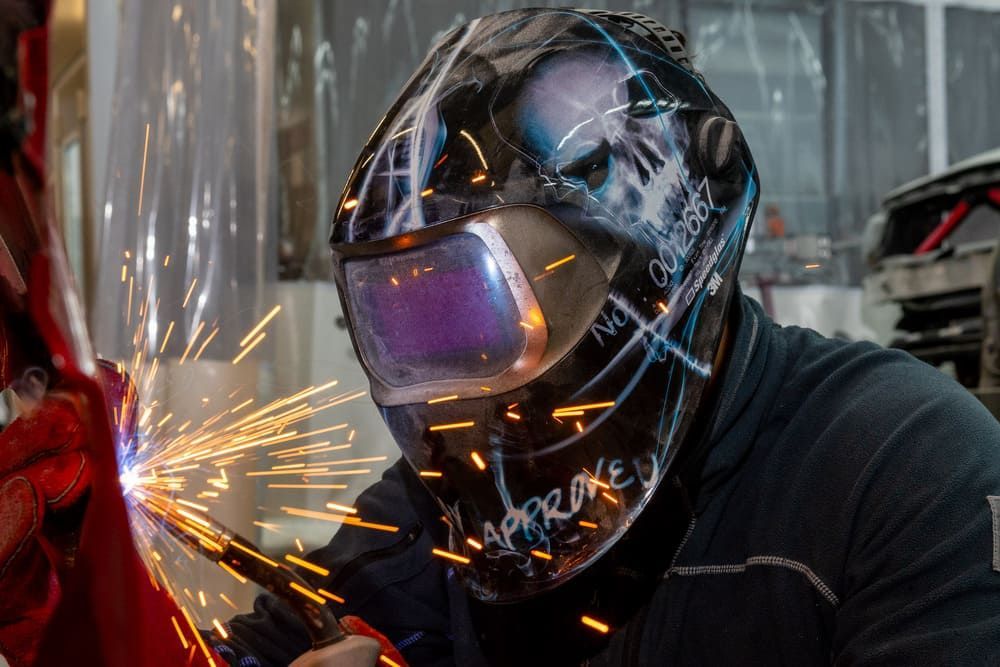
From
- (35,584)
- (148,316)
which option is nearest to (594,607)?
(35,584)

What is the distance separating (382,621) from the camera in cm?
111

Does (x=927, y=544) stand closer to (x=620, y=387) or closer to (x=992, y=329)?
(x=620, y=387)

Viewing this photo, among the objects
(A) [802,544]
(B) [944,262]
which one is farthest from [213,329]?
(B) [944,262]

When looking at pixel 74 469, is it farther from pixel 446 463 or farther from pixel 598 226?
pixel 598 226

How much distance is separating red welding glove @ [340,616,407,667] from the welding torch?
49mm

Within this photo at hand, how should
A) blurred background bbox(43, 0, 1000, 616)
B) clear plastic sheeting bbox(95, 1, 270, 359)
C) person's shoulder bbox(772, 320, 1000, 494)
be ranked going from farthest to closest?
clear plastic sheeting bbox(95, 1, 270, 359) < blurred background bbox(43, 0, 1000, 616) < person's shoulder bbox(772, 320, 1000, 494)

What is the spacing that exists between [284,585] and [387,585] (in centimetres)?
27

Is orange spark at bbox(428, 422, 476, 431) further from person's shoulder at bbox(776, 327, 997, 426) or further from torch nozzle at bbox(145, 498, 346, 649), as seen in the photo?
person's shoulder at bbox(776, 327, 997, 426)

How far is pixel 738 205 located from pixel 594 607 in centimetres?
45

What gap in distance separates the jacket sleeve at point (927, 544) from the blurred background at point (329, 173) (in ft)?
1.93

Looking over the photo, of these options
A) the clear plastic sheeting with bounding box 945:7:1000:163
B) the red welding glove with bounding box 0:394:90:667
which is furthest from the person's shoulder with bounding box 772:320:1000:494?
the clear plastic sheeting with bounding box 945:7:1000:163

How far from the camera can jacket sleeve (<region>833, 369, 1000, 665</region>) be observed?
731mm

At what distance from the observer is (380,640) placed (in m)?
0.94

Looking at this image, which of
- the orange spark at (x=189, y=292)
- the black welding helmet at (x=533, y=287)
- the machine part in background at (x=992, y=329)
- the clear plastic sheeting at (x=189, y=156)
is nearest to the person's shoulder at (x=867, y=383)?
the black welding helmet at (x=533, y=287)
